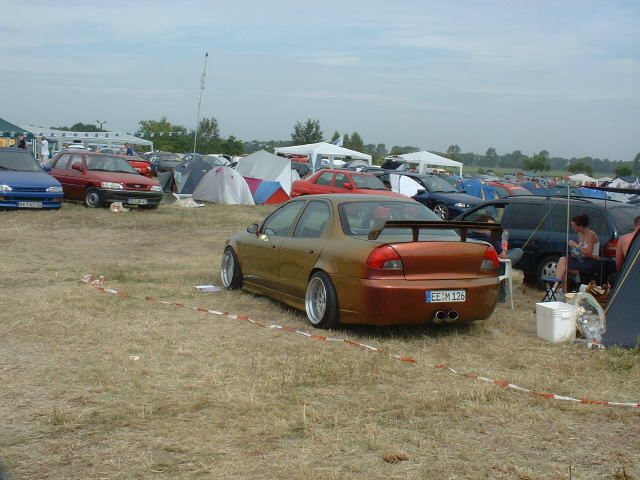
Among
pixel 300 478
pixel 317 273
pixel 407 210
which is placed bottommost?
pixel 300 478

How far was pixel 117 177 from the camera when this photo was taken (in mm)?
21688

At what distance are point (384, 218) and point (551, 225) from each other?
15.3 ft

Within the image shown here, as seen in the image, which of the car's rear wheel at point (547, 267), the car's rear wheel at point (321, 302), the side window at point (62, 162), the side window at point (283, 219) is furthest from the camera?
the side window at point (62, 162)

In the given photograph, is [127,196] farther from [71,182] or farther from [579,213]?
[579,213]

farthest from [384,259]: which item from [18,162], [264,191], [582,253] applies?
[264,191]

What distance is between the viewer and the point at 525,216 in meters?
12.4

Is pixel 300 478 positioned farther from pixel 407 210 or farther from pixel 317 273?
pixel 407 210

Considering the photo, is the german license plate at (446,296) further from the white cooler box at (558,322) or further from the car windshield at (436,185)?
the car windshield at (436,185)

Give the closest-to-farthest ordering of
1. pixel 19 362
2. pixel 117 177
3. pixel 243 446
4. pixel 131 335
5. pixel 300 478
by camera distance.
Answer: pixel 300 478 < pixel 243 446 < pixel 19 362 < pixel 131 335 < pixel 117 177

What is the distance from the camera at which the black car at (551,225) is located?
11.0m

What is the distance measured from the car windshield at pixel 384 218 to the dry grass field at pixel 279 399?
0.98 meters

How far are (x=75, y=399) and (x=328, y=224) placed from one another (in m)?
3.52

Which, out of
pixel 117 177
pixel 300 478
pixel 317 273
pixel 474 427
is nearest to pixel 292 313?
pixel 317 273

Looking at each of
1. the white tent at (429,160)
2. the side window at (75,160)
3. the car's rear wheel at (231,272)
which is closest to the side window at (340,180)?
the side window at (75,160)
